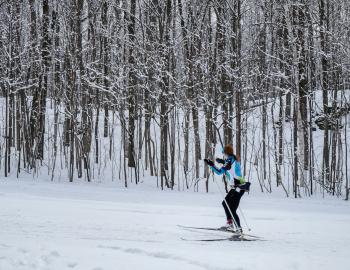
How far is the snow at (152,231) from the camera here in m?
7.27

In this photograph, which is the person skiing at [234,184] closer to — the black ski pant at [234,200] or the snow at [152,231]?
the black ski pant at [234,200]

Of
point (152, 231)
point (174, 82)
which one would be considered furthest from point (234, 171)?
point (174, 82)

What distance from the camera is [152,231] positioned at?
9969mm

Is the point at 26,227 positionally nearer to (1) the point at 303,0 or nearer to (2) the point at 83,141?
(2) the point at 83,141

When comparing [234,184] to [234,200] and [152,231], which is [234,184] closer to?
[234,200]

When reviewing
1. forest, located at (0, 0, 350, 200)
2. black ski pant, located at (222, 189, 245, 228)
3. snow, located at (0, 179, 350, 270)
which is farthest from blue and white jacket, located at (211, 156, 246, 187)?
forest, located at (0, 0, 350, 200)

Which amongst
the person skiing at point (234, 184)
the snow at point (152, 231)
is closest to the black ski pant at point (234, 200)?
the person skiing at point (234, 184)

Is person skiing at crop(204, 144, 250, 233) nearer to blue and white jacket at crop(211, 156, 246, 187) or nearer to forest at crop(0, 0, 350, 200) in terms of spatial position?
blue and white jacket at crop(211, 156, 246, 187)

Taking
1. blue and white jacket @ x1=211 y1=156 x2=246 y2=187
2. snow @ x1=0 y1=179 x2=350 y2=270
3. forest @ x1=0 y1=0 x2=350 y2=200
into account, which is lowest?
snow @ x1=0 y1=179 x2=350 y2=270

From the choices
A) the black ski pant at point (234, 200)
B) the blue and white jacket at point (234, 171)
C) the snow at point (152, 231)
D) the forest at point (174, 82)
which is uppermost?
the forest at point (174, 82)

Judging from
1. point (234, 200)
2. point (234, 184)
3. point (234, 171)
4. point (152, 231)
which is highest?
point (234, 171)

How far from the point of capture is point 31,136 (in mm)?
21859

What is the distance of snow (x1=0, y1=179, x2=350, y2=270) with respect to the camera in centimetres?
727

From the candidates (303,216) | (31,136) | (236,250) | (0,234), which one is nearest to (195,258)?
(236,250)
